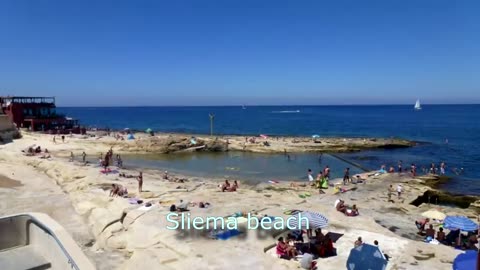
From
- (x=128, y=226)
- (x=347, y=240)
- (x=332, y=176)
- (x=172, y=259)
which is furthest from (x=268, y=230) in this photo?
(x=332, y=176)

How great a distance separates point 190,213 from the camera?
18781 mm

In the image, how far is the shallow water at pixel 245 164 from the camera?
37.7 metres

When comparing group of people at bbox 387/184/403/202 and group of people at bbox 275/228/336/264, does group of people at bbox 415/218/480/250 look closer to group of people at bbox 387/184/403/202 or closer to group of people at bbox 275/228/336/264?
group of people at bbox 275/228/336/264

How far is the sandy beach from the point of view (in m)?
13.7

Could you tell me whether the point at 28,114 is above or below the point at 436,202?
above

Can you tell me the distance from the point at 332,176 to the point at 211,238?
962 inches

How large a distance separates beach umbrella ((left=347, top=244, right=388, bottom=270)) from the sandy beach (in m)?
1.48

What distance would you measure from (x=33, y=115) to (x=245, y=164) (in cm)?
3940

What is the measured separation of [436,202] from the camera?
2731 centimetres

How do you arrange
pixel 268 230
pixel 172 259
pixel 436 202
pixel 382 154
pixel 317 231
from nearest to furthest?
pixel 172 259 → pixel 317 231 → pixel 268 230 → pixel 436 202 → pixel 382 154

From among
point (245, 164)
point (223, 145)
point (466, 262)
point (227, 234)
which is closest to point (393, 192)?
point (227, 234)

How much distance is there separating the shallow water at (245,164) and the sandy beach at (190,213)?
6288mm

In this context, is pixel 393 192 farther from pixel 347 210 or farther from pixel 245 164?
pixel 245 164

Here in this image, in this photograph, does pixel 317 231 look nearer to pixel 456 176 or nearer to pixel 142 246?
pixel 142 246
